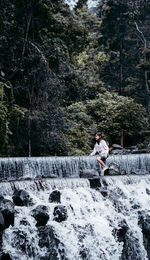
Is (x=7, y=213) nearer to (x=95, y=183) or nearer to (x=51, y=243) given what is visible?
(x=51, y=243)

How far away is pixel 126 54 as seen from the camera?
91.5 feet

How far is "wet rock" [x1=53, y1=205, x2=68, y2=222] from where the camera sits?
26.1ft

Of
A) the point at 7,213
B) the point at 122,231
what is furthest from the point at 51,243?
the point at 122,231

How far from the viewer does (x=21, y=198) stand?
8.17 metres

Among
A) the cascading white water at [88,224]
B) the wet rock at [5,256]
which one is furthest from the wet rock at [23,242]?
the wet rock at [5,256]

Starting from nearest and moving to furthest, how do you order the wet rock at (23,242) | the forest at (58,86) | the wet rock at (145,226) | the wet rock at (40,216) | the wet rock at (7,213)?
the wet rock at (23,242), the wet rock at (7,213), the wet rock at (40,216), the wet rock at (145,226), the forest at (58,86)

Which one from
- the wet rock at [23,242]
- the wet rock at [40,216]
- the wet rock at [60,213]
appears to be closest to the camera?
the wet rock at [23,242]

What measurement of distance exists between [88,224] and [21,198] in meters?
1.55

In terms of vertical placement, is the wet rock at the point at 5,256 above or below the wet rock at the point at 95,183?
below

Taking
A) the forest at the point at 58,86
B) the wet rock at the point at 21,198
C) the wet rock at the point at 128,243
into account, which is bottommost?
the wet rock at the point at 128,243

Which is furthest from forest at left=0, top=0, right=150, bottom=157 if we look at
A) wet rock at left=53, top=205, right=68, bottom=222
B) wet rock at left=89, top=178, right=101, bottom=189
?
wet rock at left=53, top=205, right=68, bottom=222

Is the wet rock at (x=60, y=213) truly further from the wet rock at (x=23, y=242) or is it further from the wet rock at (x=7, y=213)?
the wet rock at (x=7, y=213)

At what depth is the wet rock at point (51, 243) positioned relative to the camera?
7.18 meters

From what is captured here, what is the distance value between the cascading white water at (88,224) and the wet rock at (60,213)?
81 millimetres
